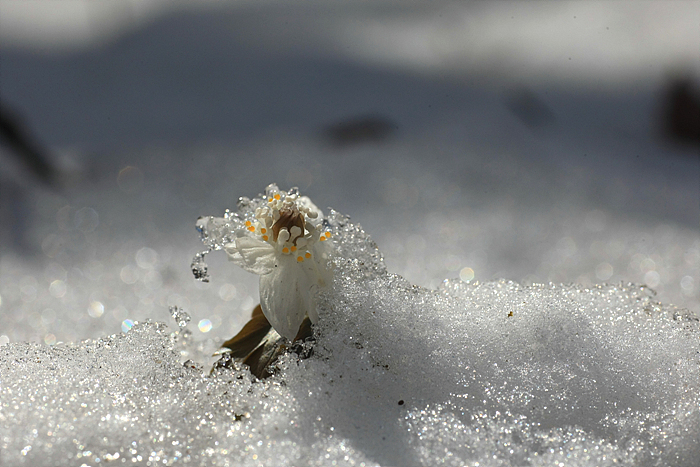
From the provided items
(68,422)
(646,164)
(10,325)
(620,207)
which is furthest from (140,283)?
(646,164)

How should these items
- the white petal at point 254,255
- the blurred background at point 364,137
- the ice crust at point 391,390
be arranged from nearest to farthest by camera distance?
the ice crust at point 391,390
the white petal at point 254,255
the blurred background at point 364,137

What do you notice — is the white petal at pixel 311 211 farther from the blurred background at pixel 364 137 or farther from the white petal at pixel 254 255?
the blurred background at pixel 364 137

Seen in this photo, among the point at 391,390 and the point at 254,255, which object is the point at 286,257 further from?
the point at 391,390

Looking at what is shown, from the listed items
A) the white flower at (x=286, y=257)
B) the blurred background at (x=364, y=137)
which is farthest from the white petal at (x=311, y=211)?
the blurred background at (x=364, y=137)

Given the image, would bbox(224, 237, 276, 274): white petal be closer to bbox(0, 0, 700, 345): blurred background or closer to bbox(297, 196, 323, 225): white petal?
bbox(297, 196, 323, 225): white petal

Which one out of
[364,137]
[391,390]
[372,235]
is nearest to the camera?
[391,390]

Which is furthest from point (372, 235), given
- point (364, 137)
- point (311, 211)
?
point (311, 211)
